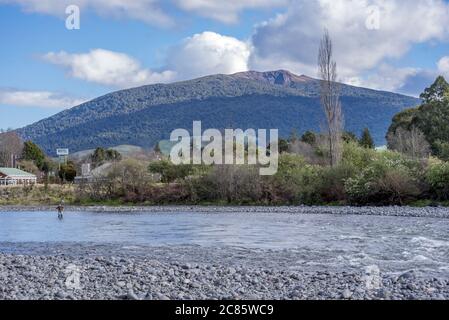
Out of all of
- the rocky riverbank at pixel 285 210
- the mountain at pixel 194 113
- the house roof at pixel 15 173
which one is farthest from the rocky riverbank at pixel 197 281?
the mountain at pixel 194 113

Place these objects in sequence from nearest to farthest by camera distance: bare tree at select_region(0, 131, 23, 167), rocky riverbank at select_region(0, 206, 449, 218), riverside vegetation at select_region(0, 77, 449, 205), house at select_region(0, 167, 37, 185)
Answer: rocky riverbank at select_region(0, 206, 449, 218), riverside vegetation at select_region(0, 77, 449, 205), house at select_region(0, 167, 37, 185), bare tree at select_region(0, 131, 23, 167)

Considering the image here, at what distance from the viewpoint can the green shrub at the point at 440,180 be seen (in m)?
32.2

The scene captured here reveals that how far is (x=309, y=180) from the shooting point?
37812 mm

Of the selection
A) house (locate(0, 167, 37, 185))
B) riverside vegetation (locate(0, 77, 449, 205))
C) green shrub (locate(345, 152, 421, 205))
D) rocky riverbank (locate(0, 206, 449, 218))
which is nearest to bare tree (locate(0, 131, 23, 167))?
house (locate(0, 167, 37, 185))

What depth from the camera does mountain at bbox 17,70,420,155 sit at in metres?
142

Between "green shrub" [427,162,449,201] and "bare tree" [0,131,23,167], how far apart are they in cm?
6114

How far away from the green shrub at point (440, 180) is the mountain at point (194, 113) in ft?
315

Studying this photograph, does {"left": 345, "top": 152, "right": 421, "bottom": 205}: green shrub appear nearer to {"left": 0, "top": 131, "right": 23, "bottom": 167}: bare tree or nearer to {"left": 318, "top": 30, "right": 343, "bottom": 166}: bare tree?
{"left": 318, "top": 30, "right": 343, "bottom": 166}: bare tree

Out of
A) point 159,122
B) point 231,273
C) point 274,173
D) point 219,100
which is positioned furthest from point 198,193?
point 219,100

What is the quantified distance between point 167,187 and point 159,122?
10727cm

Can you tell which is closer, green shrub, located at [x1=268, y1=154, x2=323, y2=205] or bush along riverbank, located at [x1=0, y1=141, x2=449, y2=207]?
bush along riverbank, located at [x1=0, y1=141, x2=449, y2=207]

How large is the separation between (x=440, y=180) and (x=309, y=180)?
8.45 metres

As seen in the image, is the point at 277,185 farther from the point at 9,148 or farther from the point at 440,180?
the point at 9,148

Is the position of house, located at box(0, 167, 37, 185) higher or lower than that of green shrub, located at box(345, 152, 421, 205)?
higher
